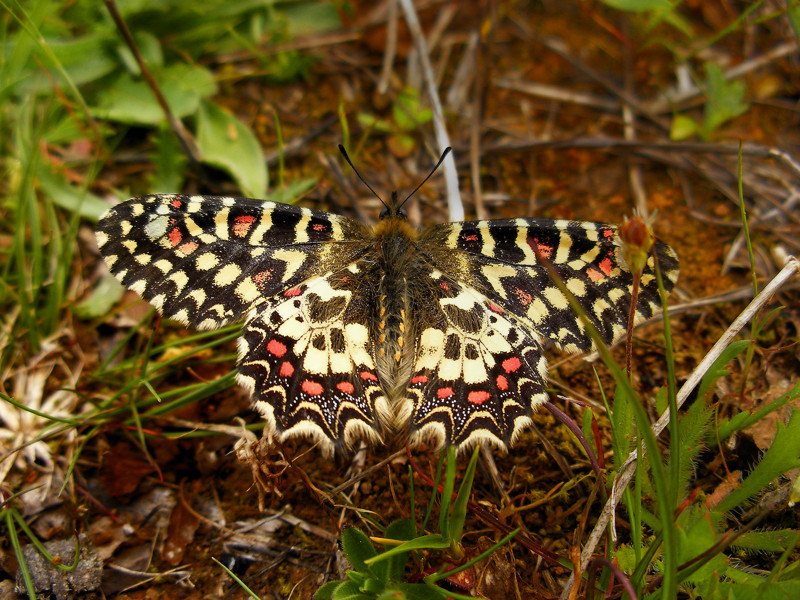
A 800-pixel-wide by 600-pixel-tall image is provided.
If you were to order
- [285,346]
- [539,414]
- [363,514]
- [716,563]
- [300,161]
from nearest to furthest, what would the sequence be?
[716,563]
[285,346]
[363,514]
[539,414]
[300,161]

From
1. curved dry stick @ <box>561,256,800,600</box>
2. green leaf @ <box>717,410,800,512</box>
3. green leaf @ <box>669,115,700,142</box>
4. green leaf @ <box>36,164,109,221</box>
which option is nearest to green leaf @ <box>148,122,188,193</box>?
green leaf @ <box>36,164,109,221</box>

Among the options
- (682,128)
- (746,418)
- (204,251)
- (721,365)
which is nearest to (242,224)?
(204,251)

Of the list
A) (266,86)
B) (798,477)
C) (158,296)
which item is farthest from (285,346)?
(266,86)

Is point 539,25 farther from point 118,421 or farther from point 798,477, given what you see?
point 118,421

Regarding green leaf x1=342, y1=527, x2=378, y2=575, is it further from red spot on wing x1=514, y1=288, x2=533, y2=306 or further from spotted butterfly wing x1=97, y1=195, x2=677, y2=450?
red spot on wing x1=514, y1=288, x2=533, y2=306

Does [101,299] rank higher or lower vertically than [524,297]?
higher

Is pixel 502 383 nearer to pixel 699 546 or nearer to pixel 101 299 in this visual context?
pixel 699 546

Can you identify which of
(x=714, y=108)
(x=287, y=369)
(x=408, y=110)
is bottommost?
(x=287, y=369)
